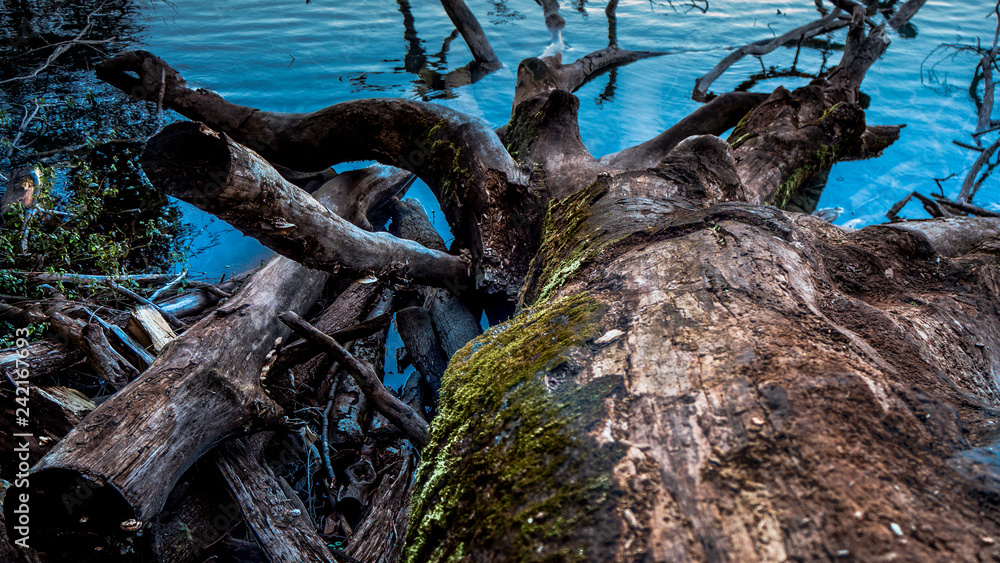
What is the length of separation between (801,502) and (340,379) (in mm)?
2900

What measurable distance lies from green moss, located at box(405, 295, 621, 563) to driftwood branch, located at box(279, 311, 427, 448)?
0.90m

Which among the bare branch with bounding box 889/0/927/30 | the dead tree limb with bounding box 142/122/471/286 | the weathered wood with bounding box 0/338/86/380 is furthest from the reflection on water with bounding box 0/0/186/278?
the bare branch with bounding box 889/0/927/30

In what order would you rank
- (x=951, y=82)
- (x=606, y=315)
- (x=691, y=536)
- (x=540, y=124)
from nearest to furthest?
(x=691, y=536)
(x=606, y=315)
(x=540, y=124)
(x=951, y=82)

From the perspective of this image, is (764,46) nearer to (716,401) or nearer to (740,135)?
(740,135)

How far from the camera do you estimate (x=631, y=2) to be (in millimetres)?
12891

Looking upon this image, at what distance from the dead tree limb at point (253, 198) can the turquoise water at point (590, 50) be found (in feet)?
11.4

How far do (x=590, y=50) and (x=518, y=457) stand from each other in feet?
35.7

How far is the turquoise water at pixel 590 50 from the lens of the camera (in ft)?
24.7

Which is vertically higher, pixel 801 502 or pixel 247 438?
pixel 801 502

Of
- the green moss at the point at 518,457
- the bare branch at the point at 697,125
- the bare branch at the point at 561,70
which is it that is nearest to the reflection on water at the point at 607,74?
the bare branch at the point at 561,70

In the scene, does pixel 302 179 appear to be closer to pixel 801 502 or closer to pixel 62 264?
pixel 62 264

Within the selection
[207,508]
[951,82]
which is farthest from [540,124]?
[951,82]

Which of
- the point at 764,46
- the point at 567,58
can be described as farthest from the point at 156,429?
the point at 764,46

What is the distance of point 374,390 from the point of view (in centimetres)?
272
